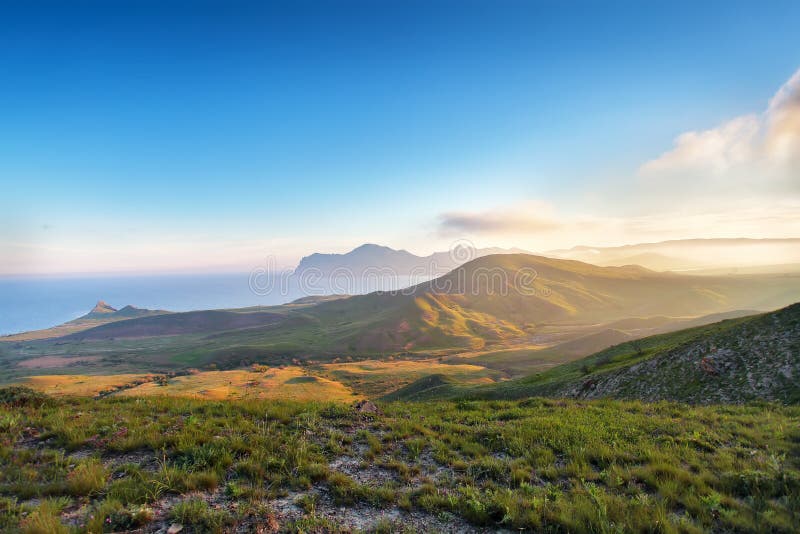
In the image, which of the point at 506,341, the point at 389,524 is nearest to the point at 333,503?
the point at 389,524

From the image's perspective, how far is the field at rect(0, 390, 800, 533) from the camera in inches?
260

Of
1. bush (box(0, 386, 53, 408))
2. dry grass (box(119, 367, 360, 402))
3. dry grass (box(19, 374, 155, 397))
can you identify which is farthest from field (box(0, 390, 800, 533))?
dry grass (box(19, 374, 155, 397))

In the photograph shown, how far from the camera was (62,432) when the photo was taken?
35.3 feet

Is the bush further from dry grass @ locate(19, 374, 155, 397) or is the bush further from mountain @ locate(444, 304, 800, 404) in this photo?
dry grass @ locate(19, 374, 155, 397)

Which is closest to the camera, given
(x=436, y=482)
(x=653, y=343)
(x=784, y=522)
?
(x=784, y=522)

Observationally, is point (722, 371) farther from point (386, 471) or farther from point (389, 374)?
point (389, 374)

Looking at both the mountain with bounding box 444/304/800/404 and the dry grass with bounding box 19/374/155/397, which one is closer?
the mountain with bounding box 444/304/800/404

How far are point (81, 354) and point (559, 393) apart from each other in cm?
26167

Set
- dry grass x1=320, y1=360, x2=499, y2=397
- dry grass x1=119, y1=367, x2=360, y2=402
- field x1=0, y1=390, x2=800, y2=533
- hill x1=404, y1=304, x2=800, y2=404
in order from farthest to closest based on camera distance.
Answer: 1. dry grass x1=320, y1=360, x2=499, y2=397
2. dry grass x1=119, y1=367, x2=360, y2=402
3. hill x1=404, y1=304, x2=800, y2=404
4. field x1=0, y1=390, x2=800, y2=533

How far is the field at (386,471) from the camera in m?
6.60

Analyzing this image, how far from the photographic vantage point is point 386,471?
951 centimetres

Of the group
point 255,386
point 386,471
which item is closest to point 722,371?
point 386,471

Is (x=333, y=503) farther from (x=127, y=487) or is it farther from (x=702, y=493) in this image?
(x=702, y=493)

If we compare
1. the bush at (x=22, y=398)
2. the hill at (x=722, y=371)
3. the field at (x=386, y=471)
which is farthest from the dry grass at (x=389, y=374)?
the field at (x=386, y=471)
